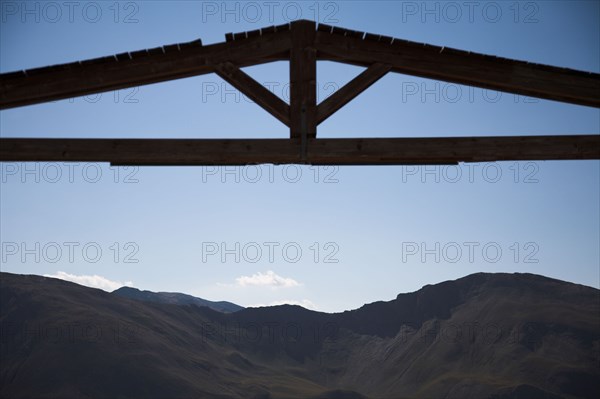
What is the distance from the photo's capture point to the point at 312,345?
352 feet

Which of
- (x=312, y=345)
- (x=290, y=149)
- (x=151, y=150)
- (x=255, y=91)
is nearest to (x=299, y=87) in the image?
(x=255, y=91)

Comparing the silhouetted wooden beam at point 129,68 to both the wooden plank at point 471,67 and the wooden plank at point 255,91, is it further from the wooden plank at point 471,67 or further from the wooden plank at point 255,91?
the wooden plank at point 471,67

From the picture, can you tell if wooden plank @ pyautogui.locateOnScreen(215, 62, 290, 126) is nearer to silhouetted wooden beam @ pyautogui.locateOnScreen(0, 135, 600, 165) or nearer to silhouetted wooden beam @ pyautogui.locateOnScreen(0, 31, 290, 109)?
silhouetted wooden beam @ pyautogui.locateOnScreen(0, 31, 290, 109)

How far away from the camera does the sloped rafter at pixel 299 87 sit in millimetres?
6617

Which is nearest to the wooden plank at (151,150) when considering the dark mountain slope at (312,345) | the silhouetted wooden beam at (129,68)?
the silhouetted wooden beam at (129,68)

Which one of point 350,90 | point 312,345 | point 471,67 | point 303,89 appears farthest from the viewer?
point 312,345

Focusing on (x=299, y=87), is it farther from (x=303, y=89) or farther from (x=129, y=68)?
(x=129, y=68)

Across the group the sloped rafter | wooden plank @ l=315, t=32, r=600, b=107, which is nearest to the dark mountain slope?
the sloped rafter

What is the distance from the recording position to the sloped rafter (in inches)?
261

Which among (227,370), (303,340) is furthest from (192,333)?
(303,340)

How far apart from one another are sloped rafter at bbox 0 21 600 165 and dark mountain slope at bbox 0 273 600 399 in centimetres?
5961

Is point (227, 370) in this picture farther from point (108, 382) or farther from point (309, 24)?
point (309, 24)

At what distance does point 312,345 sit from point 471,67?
105057 mm

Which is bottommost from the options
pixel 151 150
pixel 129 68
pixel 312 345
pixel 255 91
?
pixel 312 345
